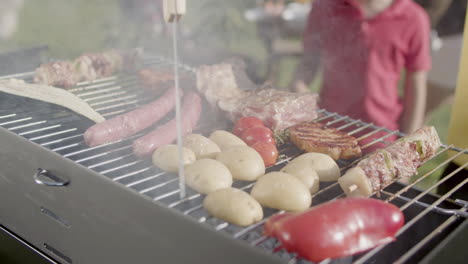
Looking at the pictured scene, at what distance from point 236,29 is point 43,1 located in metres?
4.97

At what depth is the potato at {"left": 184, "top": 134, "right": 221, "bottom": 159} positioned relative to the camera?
211 cm

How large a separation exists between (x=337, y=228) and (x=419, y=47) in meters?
2.50

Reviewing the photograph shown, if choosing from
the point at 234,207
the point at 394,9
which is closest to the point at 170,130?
the point at 234,207

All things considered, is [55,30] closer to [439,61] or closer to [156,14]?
[156,14]

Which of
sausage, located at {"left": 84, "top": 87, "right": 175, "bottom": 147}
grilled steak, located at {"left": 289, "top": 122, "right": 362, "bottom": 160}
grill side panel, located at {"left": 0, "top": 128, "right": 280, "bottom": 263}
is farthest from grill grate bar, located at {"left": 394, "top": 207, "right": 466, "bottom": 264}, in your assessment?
sausage, located at {"left": 84, "top": 87, "right": 175, "bottom": 147}

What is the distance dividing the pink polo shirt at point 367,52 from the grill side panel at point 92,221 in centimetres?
240

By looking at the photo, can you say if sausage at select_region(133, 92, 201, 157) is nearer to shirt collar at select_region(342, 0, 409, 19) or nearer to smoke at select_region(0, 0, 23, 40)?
shirt collar at select_region(342, 0, 409, 19)

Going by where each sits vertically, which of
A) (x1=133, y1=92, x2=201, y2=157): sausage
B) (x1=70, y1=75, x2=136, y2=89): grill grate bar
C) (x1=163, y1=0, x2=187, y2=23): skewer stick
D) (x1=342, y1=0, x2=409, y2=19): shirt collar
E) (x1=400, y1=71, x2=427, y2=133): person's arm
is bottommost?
(x1=400, y1=71, x2=427, y2=133): person's arm

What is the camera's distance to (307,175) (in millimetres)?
1873

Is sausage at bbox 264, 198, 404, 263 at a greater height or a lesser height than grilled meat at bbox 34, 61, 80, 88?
lesser

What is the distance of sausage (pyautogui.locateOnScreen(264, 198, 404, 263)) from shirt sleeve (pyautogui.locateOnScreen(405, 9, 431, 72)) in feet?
7.50

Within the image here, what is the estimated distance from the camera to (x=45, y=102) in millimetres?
2695

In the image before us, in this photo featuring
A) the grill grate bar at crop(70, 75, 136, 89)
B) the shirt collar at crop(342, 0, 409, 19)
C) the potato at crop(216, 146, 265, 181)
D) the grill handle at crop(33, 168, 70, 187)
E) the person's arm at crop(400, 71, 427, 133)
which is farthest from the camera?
the person's arm at crop(400, 71, 427, 133)

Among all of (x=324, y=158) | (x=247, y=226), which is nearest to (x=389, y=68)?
(x=324, y=158)
